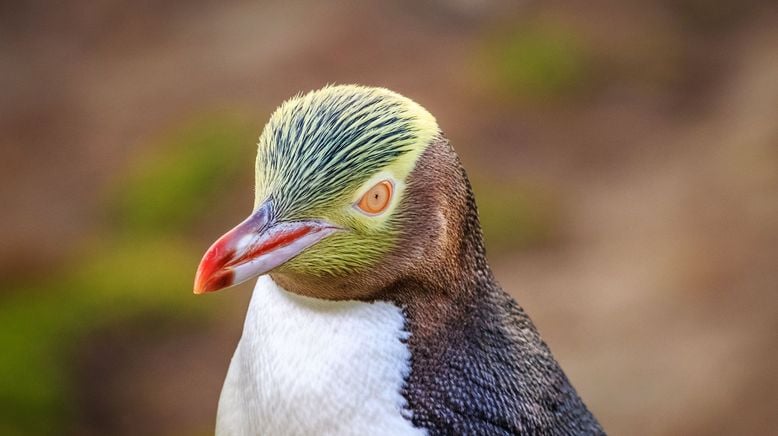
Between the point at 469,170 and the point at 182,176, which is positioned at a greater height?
the point at 469,170

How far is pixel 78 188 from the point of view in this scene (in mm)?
4766

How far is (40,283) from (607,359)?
216cm

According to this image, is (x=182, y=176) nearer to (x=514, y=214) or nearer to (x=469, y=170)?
(x=469, y=170)

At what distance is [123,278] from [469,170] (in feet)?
5.30

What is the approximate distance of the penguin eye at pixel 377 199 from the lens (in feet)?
4.60

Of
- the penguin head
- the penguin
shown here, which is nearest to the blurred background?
the penguin

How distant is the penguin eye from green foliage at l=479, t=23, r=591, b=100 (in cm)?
377

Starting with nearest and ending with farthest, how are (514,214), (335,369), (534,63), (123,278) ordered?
(335,369) → (123,278) → (514,214) → (534,63)

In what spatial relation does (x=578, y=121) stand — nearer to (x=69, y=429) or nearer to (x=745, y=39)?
(x=745, y=39)

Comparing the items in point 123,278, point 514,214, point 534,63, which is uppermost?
point 534,63

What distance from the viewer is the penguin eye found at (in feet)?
4.60

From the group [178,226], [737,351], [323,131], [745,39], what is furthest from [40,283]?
[745,39]

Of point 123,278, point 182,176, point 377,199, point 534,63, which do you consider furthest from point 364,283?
point 534,63

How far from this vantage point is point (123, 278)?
3.90 meters
